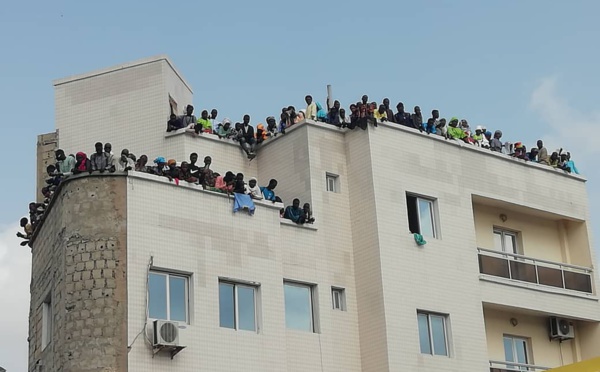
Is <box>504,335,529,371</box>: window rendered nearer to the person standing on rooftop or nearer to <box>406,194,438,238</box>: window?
<box>406,194,438,238</box>: window

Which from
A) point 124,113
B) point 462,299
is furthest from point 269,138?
point 462,299

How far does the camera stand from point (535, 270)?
37188mm

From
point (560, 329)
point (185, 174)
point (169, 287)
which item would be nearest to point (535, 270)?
point (560, 329)

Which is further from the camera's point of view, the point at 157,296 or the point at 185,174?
the point at 185,174

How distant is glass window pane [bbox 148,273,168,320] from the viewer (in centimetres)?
2819

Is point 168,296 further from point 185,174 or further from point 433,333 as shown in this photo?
point 433,333

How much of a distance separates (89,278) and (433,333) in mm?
10338

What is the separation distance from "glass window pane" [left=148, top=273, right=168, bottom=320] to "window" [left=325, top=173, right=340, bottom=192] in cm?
680

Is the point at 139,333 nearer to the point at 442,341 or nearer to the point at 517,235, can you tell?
the point at 442,341

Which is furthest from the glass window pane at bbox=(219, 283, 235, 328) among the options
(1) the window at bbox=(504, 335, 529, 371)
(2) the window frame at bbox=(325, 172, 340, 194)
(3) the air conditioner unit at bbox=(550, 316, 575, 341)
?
(3) the air conditioner unit at bbox=(550, 316, 575, 341)

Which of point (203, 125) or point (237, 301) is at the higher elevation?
point (203, 125)

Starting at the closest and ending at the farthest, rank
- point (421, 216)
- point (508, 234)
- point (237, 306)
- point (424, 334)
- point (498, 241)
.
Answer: point (237, 306), point (424, 334), point (421, 216), point (498, 241), point (508, 234)

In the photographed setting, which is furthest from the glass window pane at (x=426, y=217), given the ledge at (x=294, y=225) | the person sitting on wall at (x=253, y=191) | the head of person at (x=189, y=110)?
the head of person at (x=189, y=110)

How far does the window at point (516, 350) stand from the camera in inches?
1441
